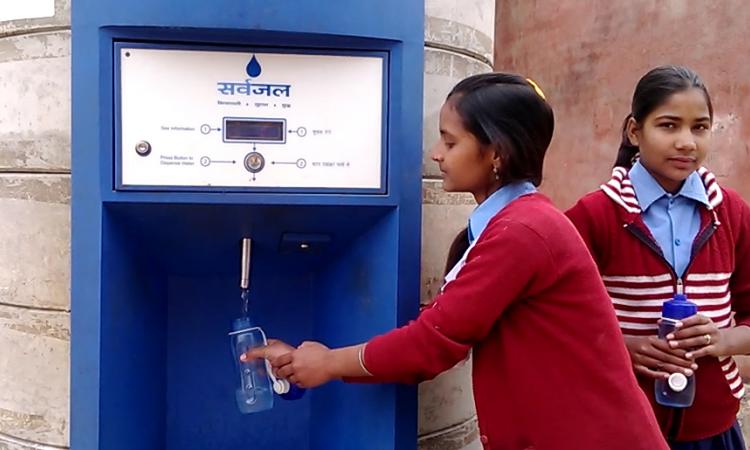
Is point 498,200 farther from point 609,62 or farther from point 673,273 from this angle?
point 609,62

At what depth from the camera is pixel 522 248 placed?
1.19 meters

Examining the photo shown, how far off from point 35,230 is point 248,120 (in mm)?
550

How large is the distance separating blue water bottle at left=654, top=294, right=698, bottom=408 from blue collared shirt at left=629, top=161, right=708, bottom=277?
0.37 ft

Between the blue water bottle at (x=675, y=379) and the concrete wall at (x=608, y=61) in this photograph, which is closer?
the blue water bottle at (x=675, y=379)

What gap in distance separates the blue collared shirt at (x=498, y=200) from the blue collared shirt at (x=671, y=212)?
1.43ft

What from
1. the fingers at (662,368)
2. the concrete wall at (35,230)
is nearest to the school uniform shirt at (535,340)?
A: the fingers at (662,368)

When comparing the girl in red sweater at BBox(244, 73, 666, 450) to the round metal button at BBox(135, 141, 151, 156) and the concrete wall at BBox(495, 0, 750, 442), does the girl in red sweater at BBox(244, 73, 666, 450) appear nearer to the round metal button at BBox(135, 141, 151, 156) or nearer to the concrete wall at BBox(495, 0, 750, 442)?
the round metal button at BBox(135, 141, 151, 156)

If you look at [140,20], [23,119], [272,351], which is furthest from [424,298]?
[23,119]

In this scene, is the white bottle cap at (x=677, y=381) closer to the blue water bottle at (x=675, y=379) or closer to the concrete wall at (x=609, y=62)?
the blue water bottle at (x=675, y=379)

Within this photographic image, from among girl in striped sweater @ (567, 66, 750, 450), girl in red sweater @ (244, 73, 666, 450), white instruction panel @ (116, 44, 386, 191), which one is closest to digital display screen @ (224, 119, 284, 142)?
white instruction panel @ (116, 44, 386, 191)

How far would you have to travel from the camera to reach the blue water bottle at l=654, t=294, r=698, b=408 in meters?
1.50

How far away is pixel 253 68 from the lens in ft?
4.29

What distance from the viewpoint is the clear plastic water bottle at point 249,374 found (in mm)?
1575

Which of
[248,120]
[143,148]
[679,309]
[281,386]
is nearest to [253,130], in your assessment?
[248,120]
